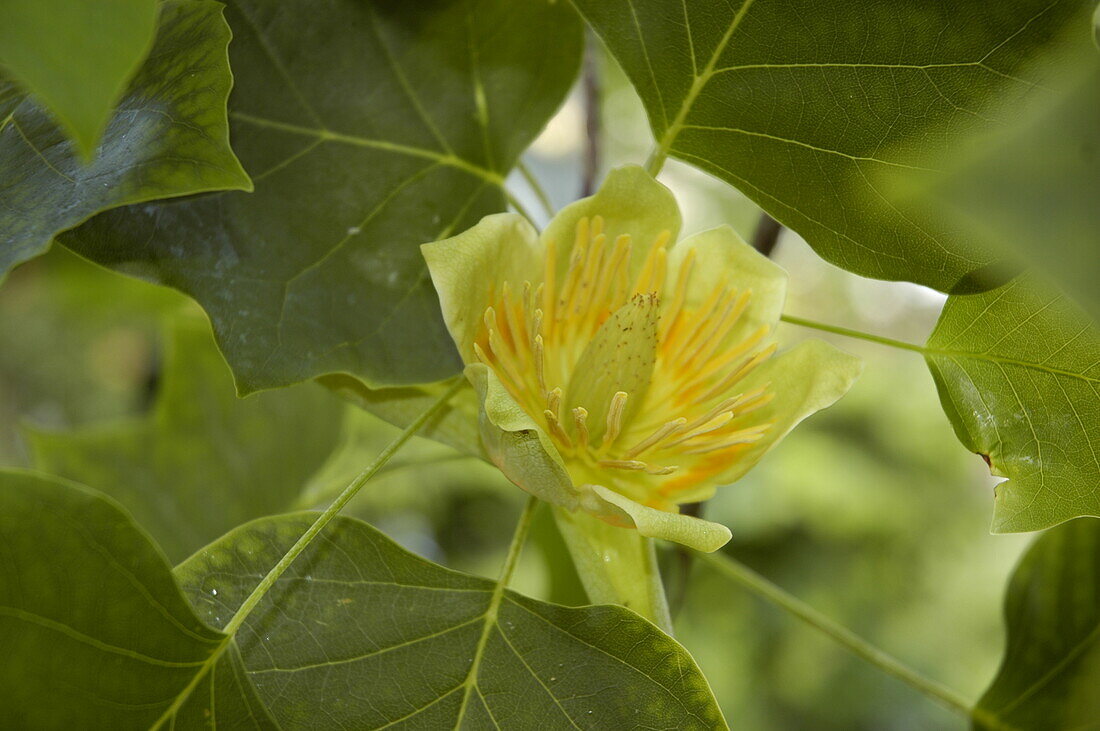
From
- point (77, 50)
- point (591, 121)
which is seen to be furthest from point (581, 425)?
point (591, 121)

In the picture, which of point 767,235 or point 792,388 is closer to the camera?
point 792,388

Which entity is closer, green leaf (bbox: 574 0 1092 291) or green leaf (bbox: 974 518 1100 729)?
green leaf (bbox: 574 0 1092 291)

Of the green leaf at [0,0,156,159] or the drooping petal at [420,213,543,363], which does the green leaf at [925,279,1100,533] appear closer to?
the drooping petal at [420,213,543,363]

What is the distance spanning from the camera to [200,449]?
1.12m

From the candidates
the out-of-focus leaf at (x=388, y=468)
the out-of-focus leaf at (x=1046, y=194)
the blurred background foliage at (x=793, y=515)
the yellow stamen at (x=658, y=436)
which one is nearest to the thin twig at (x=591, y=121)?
the out-of-focus leaf at (x=388, y=468)

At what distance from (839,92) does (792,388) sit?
0.20 metres

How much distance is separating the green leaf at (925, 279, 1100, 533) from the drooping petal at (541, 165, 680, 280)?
0.19m

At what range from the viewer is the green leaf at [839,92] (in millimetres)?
516

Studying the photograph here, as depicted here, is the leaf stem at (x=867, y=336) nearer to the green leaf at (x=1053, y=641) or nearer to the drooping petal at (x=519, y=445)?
the drooping petal at (x=519, y=445)

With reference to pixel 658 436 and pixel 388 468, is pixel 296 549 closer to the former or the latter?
pixel 658 436

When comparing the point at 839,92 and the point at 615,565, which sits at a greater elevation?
the point at 839,92

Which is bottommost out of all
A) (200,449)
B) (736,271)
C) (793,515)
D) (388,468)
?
(793,515)

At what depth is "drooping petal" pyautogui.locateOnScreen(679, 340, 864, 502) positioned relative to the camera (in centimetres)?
61

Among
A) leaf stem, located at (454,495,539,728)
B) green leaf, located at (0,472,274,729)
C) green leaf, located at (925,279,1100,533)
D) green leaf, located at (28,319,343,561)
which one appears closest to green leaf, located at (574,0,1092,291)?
green leaf, located at (925,279,1100,533)
